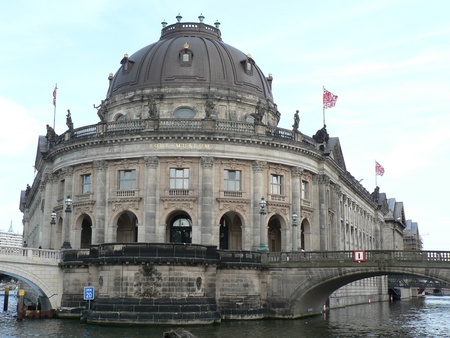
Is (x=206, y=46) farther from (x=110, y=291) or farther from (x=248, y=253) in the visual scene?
(x=110, y=291)

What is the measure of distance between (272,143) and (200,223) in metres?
10.4

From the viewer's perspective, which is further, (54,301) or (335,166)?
(335,166)

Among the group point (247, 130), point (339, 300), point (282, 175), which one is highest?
point (247, 130)

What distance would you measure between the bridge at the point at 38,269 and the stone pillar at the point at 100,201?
6765 mm

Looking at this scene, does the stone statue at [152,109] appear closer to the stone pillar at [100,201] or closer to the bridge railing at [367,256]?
the stone pillar at [100,201]

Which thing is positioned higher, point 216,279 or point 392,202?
point 392,202

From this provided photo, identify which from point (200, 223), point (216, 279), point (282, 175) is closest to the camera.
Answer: point (216, 279)

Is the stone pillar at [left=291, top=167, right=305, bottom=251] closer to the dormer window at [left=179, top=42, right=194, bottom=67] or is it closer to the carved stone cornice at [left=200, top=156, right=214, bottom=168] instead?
the carved stone cornice at [left=200, top=156, right=214, bottom=168]

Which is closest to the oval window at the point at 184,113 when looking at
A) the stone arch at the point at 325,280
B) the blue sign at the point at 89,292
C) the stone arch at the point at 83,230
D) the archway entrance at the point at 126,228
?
the archway entrance at the point at 126,228

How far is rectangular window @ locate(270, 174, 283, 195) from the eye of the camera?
63000mm

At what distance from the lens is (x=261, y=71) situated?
76125 mm

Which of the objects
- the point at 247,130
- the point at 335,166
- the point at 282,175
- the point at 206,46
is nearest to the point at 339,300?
the point at 335,166

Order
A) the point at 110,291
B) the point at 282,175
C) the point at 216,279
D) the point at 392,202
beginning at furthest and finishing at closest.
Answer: the point at 392,202
the point at 282,175
the point at 216,279
the point at 110,291

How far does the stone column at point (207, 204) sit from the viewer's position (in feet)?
194
